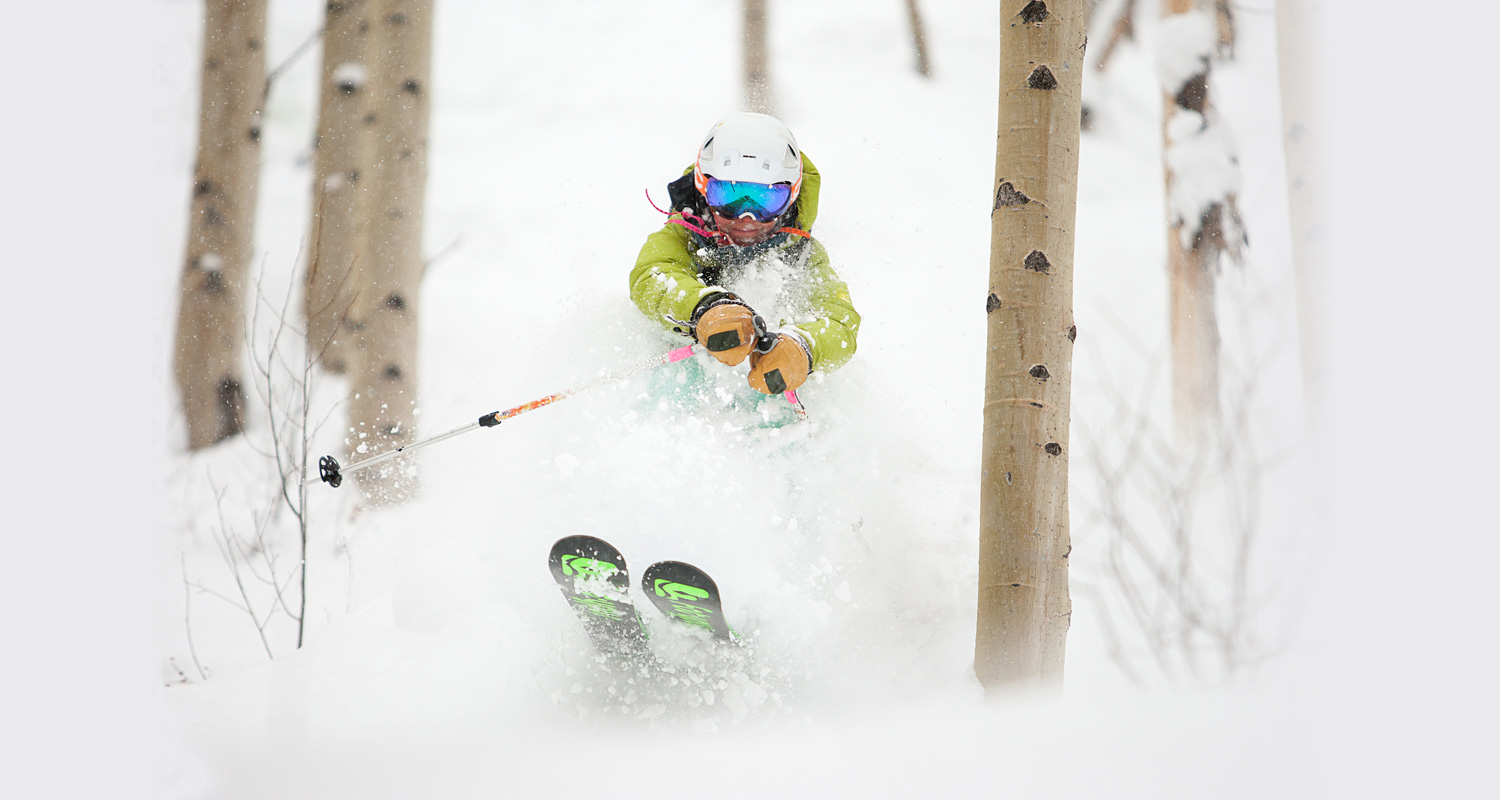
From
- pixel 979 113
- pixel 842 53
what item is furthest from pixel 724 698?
pixel 842 53

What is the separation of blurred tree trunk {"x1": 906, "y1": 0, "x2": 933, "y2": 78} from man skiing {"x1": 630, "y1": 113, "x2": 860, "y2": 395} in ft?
15.5

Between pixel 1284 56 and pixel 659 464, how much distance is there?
10.8ft

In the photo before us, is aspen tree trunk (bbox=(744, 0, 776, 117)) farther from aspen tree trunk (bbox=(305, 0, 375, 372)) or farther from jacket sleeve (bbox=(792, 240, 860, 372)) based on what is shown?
jacket sleeve (bbox=(792, 240, 860, 372))

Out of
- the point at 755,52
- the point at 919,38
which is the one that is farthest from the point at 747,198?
the point at 919,38

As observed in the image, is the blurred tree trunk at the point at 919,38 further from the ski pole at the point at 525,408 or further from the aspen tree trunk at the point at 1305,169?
the ski pole at the point at 525,408

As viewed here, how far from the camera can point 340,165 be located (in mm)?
4676

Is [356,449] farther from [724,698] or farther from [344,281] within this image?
[724,698]

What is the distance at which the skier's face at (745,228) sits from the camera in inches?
95.3

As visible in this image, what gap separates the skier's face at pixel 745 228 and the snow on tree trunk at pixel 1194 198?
8.93 ft

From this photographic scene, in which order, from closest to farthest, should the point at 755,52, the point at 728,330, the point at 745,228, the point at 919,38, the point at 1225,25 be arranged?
the point at 728,330, the point at 745,228, the point at 1225,25, the point at 755,52, the point at 919,38

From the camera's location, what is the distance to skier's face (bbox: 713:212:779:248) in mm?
2422

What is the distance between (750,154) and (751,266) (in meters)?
0.34

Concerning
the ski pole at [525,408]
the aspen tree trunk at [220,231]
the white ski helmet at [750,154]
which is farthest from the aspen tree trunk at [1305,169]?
the aspen tree trunk at [220,231]

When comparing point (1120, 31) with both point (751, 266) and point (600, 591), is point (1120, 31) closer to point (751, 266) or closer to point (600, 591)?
point (751, 266)
